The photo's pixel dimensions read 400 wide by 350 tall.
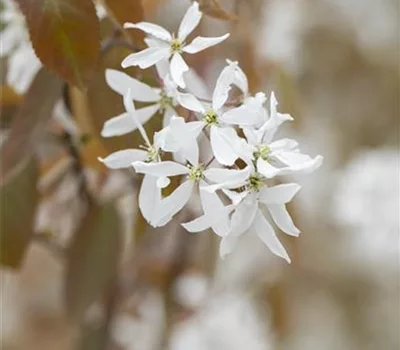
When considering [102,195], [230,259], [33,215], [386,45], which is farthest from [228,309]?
[386,45]

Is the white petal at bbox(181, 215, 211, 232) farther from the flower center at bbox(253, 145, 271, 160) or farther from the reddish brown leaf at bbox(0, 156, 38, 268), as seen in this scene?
the reddish brown leaf at bbox(0, 156, 38, 268)

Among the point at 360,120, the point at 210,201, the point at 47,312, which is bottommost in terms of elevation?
the point at 210,201

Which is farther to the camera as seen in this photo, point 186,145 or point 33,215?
point 33,215

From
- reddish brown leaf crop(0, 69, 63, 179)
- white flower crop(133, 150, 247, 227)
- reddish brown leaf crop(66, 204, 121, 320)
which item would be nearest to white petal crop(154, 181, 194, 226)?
white flower crop(133, 150, 247, 227)

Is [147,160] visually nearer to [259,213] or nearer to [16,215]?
[259,213]

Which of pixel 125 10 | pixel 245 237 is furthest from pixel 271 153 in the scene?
pixel 245 237

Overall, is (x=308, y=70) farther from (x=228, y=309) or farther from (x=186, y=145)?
(x=186, y=145)

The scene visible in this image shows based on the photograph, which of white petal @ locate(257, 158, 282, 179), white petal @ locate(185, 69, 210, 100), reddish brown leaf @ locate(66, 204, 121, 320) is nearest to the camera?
white petal @ locate(257, 158, 282, 179)
